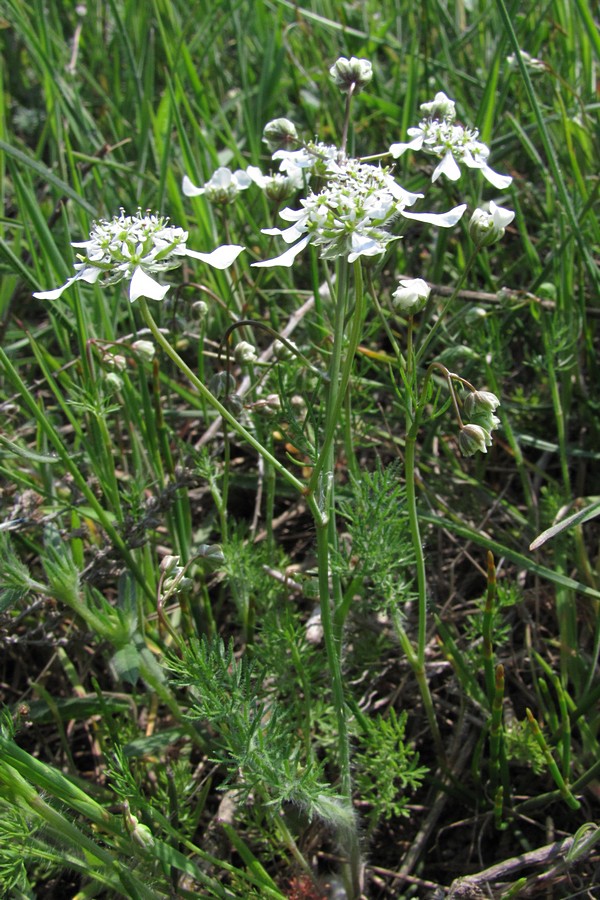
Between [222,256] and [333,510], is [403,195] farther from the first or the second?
[333,510]

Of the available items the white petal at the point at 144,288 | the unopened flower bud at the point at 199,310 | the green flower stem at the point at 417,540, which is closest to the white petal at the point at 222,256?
the white petal at the point at 144,288

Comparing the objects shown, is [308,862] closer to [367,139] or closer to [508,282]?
[508,282]

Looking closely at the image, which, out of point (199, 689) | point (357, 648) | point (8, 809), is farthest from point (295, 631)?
point (8, 809)

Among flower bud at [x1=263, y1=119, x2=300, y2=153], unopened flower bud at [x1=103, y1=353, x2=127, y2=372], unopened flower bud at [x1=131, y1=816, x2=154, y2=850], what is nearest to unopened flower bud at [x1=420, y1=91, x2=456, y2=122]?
flower bud at [x1=263, y1=119, x2=300, y2=153]

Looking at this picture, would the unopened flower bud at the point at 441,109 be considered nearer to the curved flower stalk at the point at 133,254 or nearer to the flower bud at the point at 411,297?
the flower bud at the point at 411,297

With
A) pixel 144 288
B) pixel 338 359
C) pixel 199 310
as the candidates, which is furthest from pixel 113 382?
pixel 338 359

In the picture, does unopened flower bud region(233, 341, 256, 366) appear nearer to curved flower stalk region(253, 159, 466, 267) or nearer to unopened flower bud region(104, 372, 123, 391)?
unopened flower bud region(104, 372, 123, 391)
